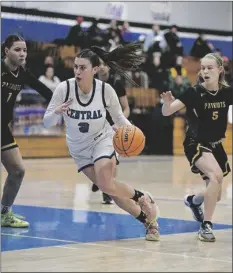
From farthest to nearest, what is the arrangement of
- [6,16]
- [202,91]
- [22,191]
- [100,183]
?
[6,16]
[22,191]
[100,183]
[202,91]

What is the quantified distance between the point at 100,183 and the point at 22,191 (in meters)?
5.70

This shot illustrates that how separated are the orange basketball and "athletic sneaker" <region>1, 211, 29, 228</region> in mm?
2505

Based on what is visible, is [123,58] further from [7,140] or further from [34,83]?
[7,140]

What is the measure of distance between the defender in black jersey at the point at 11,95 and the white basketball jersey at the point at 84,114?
0.19m

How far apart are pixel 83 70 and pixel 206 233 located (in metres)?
2.28

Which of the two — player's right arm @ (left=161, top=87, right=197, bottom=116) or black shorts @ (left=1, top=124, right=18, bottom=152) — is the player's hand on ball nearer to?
player's right arm @ (left=161, top=87, right=197, bottom=116)

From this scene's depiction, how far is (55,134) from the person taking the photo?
17.4m

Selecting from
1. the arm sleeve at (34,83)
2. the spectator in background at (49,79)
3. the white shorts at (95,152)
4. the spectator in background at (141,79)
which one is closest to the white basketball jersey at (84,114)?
the white shorts at (95,152)

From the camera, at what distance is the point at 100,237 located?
7.12 metres

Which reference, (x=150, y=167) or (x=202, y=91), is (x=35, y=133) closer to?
(x=150, y=167)

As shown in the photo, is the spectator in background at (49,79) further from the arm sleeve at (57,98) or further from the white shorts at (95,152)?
the arm sleeve at (57,98)

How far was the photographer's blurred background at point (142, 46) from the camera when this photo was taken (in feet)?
42.0

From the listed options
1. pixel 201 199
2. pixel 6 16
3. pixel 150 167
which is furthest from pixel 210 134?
pixel 150 167

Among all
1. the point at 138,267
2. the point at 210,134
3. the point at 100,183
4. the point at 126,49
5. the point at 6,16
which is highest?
the point at 6,16
